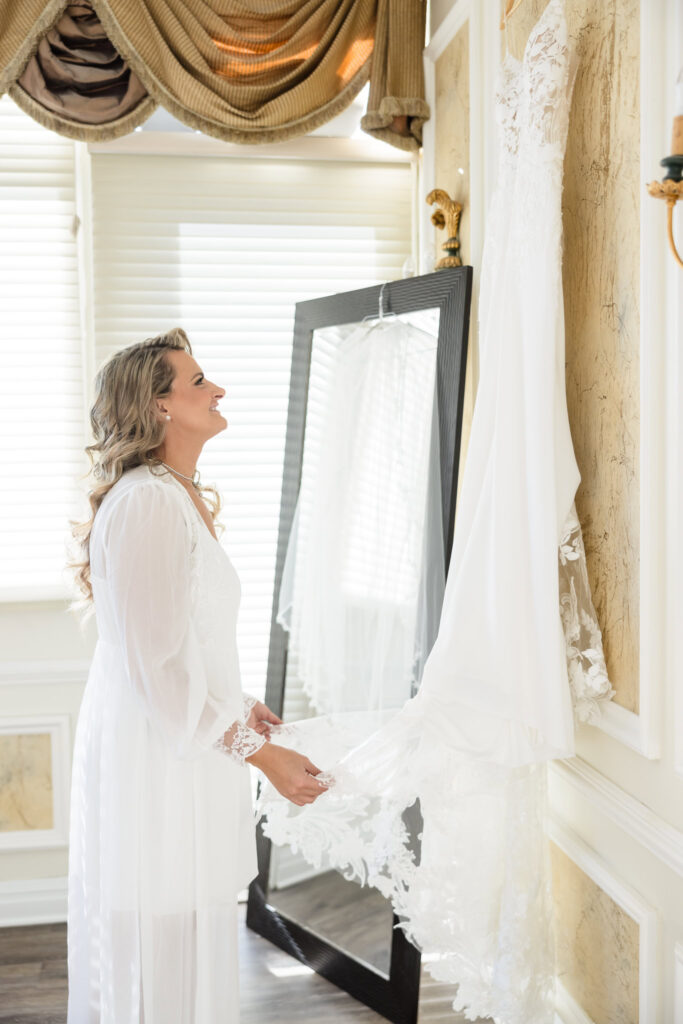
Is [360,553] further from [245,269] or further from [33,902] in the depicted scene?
[33,902]

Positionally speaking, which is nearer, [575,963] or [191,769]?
[191,769]

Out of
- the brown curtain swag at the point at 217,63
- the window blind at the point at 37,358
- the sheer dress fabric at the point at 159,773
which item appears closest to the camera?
the sheer dress fabric at the point at 159,773

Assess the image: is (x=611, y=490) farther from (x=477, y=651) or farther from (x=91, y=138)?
(x=91, y=138)

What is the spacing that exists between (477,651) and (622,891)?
484 millimetres

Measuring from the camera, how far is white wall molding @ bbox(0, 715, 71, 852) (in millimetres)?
2859

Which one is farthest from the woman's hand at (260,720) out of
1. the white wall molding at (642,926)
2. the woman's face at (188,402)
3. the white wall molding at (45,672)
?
the white wall molding at (45,672)

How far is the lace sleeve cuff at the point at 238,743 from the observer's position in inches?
68.3

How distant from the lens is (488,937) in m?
1.87

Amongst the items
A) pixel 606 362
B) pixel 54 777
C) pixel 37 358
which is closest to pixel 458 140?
pixel 606 362

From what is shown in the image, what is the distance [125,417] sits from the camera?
1805 mm

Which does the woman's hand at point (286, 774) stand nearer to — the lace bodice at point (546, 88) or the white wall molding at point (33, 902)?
the lace bodice at point (546, 88)

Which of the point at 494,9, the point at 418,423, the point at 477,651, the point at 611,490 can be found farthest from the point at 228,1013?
the point at 494,9

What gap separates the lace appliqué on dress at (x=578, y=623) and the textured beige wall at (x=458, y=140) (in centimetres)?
77

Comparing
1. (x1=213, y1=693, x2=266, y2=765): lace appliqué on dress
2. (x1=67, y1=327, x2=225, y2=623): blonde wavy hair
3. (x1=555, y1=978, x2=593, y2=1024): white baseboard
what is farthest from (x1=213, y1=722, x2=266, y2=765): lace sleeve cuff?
(x1=555, y1=978, x2=593, y2=1024): white baseboard
